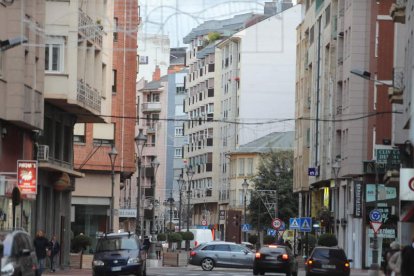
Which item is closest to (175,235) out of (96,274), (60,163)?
(60,163)

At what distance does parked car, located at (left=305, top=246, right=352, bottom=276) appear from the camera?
161ft

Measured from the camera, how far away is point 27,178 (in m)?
39.6

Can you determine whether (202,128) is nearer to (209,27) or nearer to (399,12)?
(399,12)

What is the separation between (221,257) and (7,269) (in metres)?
39.8

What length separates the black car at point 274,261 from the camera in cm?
5394

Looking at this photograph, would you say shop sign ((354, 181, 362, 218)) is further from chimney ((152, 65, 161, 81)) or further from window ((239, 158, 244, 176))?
chimney ((152, 65, 161, 81))

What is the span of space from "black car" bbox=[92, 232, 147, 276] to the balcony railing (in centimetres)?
A: 869

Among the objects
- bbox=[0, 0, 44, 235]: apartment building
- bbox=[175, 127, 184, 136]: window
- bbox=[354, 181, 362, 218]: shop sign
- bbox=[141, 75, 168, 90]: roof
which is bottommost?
bbox=[354, 181, 362, 218]: shop sign

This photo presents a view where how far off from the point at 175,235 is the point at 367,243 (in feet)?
58.8

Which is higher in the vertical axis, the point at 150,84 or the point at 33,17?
the point at 150,84

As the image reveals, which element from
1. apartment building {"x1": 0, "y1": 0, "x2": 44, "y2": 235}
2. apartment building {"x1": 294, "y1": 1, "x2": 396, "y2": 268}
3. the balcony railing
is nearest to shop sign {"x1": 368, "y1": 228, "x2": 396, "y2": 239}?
apartment building {"x1": 294, "y1": 1, "x2": 396, "y2": 268}

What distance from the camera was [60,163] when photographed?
54.3m

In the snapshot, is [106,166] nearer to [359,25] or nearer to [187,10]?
[359,25]

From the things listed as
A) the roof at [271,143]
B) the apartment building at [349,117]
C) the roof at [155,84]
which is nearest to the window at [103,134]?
the apartment building at [349,117]
